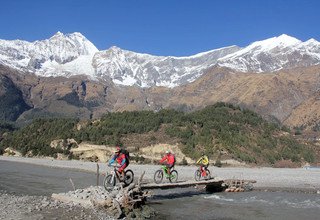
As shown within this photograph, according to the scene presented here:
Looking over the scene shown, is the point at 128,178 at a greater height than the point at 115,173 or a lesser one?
lesser

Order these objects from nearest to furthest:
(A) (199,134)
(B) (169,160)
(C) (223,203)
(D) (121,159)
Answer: (D) (121,159)
(C) (223,203)
(B) (169,160)
(A) (199,134)

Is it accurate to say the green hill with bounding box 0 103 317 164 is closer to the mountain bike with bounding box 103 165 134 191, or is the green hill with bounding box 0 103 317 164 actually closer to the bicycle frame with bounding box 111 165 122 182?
the mountain bike with bounding box 103 165 134 191

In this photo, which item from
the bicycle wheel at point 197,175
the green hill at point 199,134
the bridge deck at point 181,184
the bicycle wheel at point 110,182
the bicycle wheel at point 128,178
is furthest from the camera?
the green hill at point 199,134

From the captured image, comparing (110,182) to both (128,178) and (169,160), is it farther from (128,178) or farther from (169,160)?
(169,160)

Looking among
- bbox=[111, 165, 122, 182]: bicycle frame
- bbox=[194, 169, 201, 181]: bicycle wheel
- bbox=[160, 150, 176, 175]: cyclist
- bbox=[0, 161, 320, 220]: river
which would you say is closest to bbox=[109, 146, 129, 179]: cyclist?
bbox=[111, 165, 122, 182]: bicycle frame

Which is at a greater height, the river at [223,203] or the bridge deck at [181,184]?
the bridge deck at [181,184]

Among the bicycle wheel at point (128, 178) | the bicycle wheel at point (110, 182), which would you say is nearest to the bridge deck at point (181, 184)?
the bicycle wheel at point (128, 178)

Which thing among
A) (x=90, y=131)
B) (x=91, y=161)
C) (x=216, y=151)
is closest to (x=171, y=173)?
(x=216, y=151)

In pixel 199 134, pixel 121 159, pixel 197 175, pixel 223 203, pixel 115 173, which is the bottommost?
pixel 223 203

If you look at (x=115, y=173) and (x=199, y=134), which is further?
(x=199, y=134)

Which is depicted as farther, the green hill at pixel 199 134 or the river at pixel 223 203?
the green hill at pixel 199 134

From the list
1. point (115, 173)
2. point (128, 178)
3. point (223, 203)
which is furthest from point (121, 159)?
point (223, 203)

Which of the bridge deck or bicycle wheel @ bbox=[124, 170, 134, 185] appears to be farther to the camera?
the bridge deck

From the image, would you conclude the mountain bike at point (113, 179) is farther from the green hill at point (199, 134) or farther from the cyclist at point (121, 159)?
the green hill at point (199, 134)
